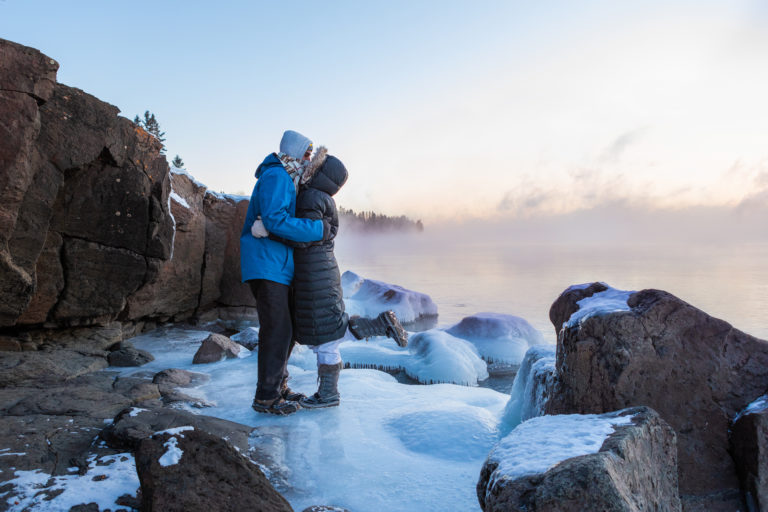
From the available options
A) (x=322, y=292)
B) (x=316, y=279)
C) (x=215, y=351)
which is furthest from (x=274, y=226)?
(x=215, y=351)

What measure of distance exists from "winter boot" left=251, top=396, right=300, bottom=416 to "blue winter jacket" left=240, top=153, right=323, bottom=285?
865 millimetres

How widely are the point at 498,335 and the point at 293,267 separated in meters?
5.92

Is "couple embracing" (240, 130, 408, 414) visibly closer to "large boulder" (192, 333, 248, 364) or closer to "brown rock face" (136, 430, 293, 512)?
"brown rock face" (136, 430, 293, 512)

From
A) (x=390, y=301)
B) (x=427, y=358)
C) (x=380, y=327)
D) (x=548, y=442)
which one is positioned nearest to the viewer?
(x=548, y=442)

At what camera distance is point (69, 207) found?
4.57 meters

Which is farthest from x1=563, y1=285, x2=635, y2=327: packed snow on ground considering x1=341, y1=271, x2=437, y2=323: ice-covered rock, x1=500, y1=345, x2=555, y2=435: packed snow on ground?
x1=341, y1=271, x2=437, y2=323: ice-covered rock

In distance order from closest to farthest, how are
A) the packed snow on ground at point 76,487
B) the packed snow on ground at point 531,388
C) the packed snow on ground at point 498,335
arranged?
the packed snow on ground at point 76,487
the packed snow on ground at point 531,388
the packed snow on ground at point 498,335

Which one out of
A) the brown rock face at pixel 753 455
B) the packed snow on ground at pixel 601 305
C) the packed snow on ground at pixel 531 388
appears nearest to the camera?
the brown rock face at pixel 753 455

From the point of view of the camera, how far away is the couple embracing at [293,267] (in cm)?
331

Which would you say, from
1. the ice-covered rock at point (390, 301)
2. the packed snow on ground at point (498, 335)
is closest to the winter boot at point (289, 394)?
the packed snow on ground at point (498, 335)

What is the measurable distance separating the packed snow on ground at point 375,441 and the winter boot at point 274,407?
0.05 metres

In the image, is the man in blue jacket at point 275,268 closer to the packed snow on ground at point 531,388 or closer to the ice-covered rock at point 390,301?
the packed snow on ground at point 531,388

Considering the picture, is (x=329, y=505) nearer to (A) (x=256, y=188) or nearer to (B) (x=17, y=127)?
(A) (x=256, y=188)

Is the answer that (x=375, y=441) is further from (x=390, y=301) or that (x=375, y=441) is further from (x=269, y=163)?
(x=390, y=301)
